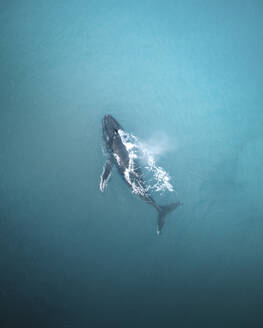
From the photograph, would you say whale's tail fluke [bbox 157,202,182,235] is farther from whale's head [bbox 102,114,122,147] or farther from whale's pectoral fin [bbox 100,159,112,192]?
whale's head [bbox 102,114,122,147]

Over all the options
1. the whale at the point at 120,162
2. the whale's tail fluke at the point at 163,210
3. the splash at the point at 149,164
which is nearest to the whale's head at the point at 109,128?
the whale at the point at 120,162

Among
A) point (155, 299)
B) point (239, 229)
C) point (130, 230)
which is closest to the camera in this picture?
point (130, 230)

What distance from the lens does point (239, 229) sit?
8602 mm

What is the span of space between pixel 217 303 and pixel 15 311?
7.28 metres

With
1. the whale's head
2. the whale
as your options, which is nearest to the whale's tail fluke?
the whale

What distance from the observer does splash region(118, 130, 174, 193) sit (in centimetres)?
720

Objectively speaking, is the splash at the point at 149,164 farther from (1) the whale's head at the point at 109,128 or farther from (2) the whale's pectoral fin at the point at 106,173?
(2) the whale's pectoral fin at the point at 106,173

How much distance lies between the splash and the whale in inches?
A: 8.6

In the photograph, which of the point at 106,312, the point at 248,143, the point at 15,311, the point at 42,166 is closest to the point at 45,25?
the point at 42,166

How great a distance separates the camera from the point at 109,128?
6.76 metres

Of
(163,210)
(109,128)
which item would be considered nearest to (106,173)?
(109,128)

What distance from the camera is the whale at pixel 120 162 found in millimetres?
A: 6625

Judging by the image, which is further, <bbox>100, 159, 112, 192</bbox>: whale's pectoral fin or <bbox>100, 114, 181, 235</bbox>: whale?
<bbox>100, 159, 112, 192</bbox>: whale's pectoral fin

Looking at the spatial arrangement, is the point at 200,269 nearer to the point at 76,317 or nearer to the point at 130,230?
the point at 130,230
